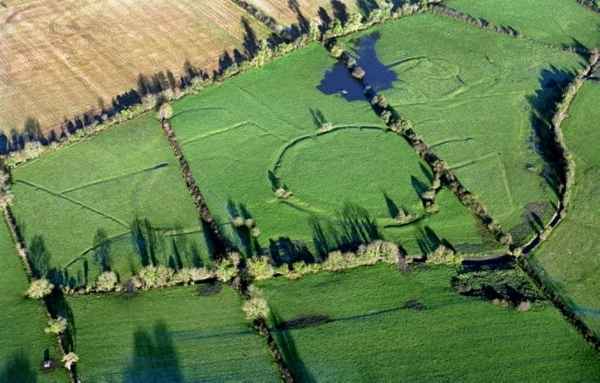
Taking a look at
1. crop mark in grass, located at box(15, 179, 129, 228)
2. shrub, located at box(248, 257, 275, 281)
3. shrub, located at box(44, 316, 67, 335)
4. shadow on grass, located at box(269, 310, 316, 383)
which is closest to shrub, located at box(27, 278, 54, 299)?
shrub, located at box(44, 316, 67, 335)

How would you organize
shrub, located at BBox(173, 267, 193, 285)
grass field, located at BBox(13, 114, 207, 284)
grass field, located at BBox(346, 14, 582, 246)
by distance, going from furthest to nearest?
1. grass field, located at BBox(346, 14, 582, 246)
2. grass field, located at BBox(13, 114, 207, 284)
3. shrub, located at BBox(173, 267, 193, 285)

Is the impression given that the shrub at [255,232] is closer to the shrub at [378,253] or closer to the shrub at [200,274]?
the shrub at [200,274]

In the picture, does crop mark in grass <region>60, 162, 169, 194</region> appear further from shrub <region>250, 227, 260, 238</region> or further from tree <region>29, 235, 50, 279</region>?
shrub <region>250, 227, 260, 238</region>

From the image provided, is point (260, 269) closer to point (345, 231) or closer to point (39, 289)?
point (345, 231)

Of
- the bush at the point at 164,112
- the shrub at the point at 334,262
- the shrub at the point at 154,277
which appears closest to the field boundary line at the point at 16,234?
the shrub at the point at 154,277

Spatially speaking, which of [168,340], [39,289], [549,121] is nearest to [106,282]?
[39,289]

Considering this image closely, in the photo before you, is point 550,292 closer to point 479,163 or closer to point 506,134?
point 479,163

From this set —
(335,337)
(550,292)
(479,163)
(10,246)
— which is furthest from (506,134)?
(10,246)
